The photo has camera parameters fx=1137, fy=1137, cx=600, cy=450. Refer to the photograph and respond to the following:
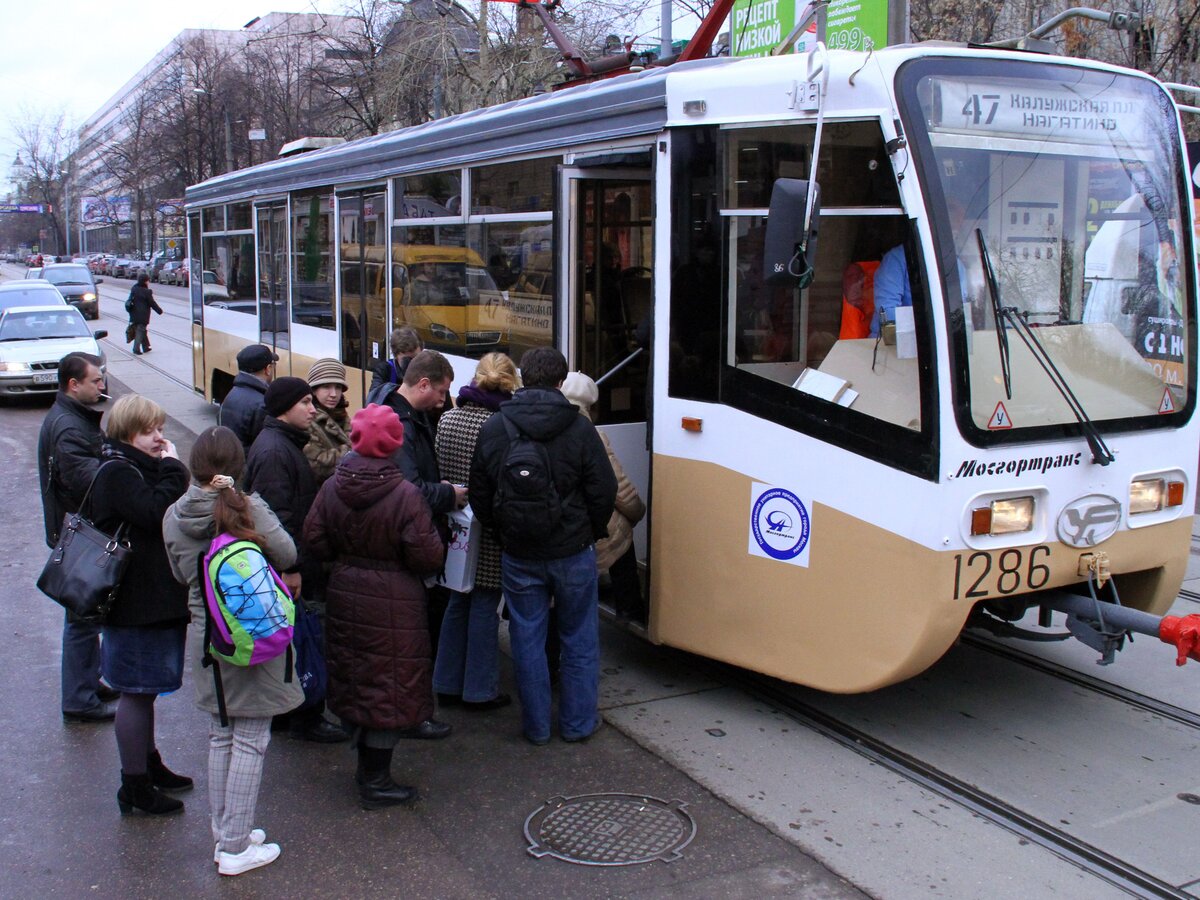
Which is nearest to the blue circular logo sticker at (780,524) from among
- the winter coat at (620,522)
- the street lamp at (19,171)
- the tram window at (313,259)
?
the winter coat at (620,522)

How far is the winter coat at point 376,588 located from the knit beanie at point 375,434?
0.14 feet

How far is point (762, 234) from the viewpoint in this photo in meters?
4.89

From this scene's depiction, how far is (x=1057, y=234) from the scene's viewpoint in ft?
15.6

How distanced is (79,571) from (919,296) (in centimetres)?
334

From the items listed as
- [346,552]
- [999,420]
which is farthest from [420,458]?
[999,420]

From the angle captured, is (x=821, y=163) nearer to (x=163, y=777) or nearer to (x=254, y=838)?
(x=254, y=838)

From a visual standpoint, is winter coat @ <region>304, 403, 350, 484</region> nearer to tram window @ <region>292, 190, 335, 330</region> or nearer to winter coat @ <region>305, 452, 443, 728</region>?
winter coat @ <region>305, 452, 443, 728</region>

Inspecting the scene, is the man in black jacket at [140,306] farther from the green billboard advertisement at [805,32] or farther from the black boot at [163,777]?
the black boot at [163,777]

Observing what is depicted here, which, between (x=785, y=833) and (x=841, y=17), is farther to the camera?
(x=841, y=17)

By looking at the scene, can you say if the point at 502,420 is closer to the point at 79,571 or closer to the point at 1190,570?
the point at 79,571

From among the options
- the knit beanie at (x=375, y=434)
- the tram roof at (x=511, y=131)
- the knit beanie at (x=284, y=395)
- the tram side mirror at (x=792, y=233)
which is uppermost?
the tram roof at (x=511, y=131)

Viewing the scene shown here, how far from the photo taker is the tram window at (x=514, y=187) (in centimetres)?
615

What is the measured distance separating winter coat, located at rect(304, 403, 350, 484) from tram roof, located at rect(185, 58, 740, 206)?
6.28ft

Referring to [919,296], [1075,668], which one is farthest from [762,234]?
[1075,668]
